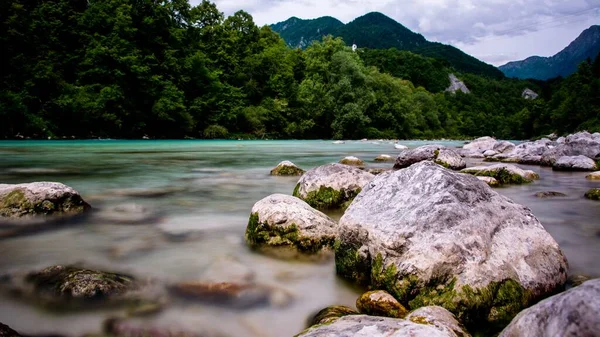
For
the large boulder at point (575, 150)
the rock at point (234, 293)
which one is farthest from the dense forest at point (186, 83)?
the large boulder at point (575, 150)

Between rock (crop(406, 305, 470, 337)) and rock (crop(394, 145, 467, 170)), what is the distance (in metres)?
11.1

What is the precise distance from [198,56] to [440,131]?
2046 inches

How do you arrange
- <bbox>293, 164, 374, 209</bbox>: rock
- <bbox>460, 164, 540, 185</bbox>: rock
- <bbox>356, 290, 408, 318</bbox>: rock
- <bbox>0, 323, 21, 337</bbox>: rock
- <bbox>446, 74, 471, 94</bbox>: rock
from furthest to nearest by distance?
1. <bbox>446, 74, 471, 94</bbox>: rock
2. <bbox>460, 164, 540, 185</bbox>: rock
3. <bbox>293, 164, 374, 209</bbox>: rock
4. <bbox>356, 290, 408, 318</bbox>: rock
5. <bbox>0, 323, 21, 337</bbox>: rock

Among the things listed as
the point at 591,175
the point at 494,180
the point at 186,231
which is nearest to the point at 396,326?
the point at 186,231

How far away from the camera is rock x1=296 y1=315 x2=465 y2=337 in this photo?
1967mm

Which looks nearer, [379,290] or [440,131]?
[379,290]

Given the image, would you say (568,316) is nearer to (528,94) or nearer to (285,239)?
(285,239)

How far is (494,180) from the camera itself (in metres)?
9.58

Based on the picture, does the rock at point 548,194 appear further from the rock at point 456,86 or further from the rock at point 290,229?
the rock at point 456,86

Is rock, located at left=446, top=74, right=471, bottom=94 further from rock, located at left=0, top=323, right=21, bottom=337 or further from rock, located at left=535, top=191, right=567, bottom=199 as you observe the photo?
rock, located at left=0, top=323, right=21, bottom=337

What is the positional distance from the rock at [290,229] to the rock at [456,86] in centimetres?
12422

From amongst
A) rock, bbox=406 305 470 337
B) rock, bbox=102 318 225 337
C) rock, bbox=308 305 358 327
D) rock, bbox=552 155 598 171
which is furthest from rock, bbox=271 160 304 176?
rock, bbox=552 155 598 171

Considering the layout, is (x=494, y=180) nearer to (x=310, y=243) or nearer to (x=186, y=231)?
(x=310, y=243)

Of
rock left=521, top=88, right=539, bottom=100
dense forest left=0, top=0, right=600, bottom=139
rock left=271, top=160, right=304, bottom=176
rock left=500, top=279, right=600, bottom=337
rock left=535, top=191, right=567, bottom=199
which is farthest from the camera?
rock left=521, top=88, right=539, bottom=100
